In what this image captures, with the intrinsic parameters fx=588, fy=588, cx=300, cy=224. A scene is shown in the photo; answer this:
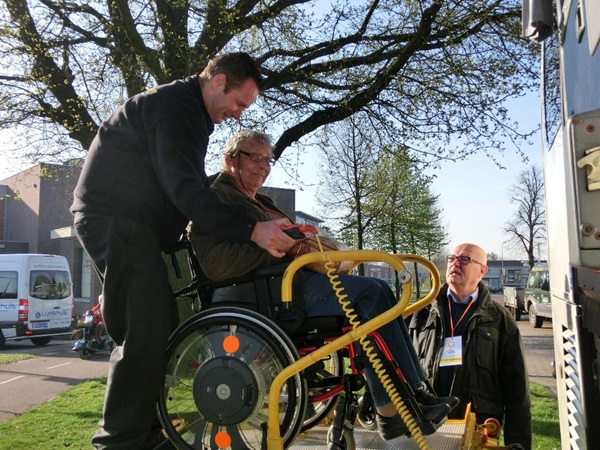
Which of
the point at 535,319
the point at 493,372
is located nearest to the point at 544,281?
the point at 535,319

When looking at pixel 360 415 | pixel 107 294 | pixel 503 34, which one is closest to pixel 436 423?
pixel 360 415

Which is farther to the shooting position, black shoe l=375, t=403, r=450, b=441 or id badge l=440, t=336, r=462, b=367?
id badge l=440, t=336, r=462, b=367

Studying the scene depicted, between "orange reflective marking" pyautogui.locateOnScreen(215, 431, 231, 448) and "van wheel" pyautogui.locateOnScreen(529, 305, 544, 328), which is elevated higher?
"orange reflective marking" pyautogui.locateOnScreen(215, 431, 231, 448)

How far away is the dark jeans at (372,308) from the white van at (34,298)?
1846 cm

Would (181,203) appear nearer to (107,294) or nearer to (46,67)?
(107,294)

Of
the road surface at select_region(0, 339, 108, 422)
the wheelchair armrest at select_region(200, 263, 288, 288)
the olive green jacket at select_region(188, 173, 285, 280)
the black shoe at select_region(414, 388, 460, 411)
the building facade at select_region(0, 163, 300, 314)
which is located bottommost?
the road surface at select_region(0, 339, 108, 422)

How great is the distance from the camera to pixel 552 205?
3.42m

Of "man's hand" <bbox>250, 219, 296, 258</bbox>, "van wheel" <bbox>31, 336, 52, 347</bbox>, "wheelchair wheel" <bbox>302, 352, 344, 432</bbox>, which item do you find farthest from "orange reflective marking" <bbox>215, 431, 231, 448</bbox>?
"van wheel" <bbox>31, 336, 52, 347</bbox>

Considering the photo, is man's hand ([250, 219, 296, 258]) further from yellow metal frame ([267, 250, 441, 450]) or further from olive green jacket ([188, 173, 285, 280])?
olive green jacket ([188, 173, 285, 280])

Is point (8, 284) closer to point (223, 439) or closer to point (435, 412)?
point (223, 439)

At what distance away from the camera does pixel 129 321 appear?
8.42ft

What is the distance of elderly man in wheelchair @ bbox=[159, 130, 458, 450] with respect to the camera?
2.60 m

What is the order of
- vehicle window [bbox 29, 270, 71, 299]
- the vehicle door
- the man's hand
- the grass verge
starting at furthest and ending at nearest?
vehicle window [bbox 29, 270, 71, 299] → the vehicle door → the grass verge → the man's hand

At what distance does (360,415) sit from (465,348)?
154cm
